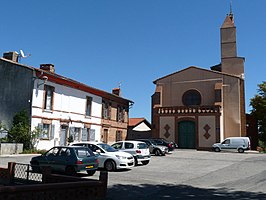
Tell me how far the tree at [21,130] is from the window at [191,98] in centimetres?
2058

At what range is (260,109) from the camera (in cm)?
3941

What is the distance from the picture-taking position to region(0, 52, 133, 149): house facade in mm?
23594

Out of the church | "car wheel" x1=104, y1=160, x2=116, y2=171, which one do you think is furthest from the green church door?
"car wheel" x1=104, y1=160, x2=116, y2=171

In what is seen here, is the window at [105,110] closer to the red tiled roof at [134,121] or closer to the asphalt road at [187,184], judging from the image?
the red tiled roof at [134,121]

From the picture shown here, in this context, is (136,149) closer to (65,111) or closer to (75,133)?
(65,111)

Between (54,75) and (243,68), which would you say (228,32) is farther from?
(54,75)

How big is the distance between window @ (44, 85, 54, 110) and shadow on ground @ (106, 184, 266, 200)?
16154 millimetres

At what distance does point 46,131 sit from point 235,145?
1863cm

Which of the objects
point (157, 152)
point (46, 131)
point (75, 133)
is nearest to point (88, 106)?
point (75, 133)

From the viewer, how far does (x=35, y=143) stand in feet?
78.8

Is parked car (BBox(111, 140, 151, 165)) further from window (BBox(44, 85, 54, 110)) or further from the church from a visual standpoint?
the church

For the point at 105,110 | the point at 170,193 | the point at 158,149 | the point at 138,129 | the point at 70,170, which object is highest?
the point at 105,110

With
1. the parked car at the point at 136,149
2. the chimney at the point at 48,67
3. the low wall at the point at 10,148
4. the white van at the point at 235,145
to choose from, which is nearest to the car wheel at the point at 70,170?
the parked car at the point at 136,149

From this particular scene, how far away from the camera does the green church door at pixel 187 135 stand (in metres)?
33.9
